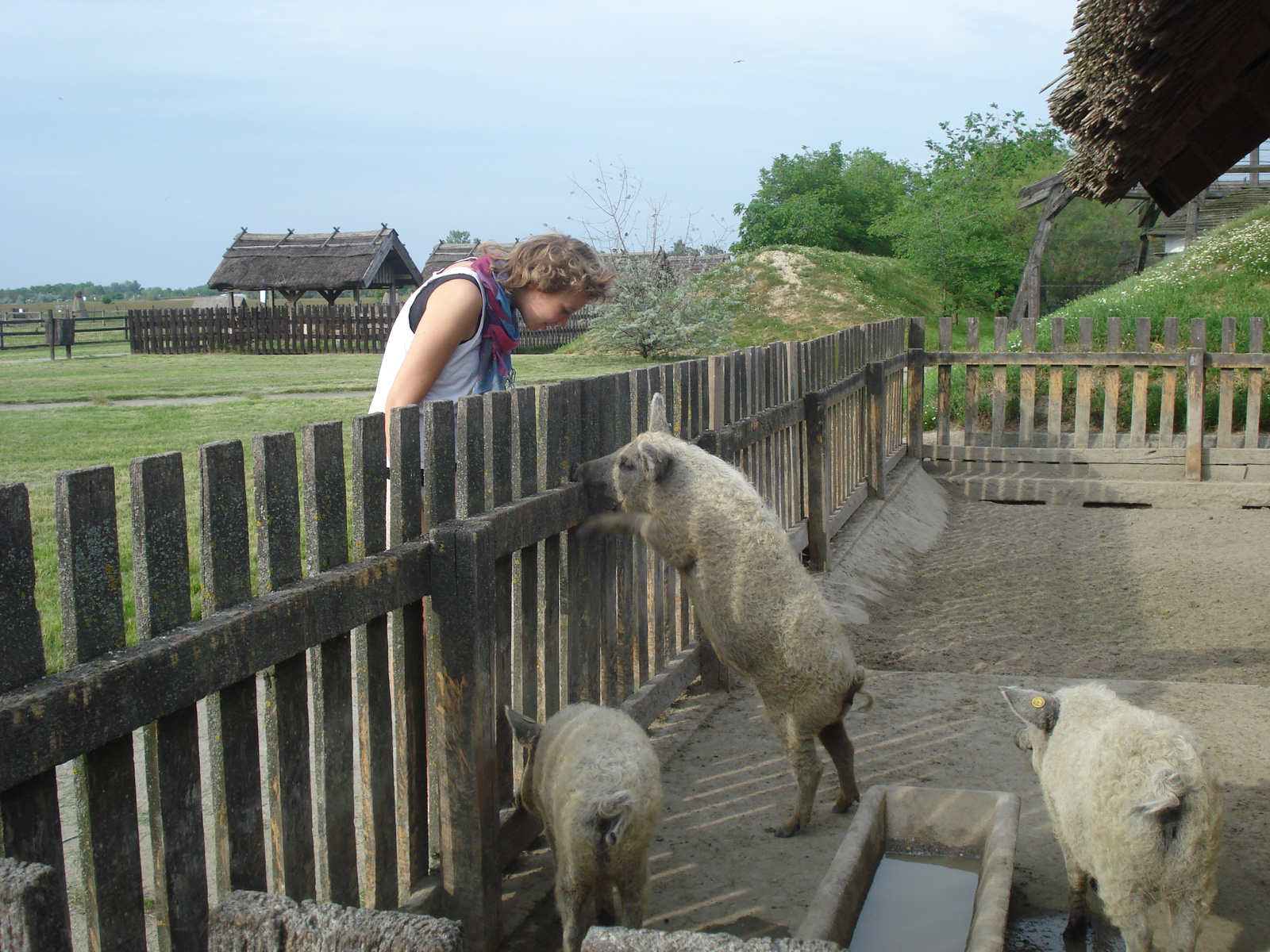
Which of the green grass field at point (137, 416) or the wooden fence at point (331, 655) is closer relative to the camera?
the wooden fence at point (331, 655)

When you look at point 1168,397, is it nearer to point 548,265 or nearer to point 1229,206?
point 548,265

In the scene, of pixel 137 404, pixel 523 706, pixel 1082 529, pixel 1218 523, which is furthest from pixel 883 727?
pixel 137 404

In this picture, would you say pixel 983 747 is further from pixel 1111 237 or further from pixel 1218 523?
pixel 1111 237

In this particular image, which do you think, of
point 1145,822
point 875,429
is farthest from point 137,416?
point 1145,822

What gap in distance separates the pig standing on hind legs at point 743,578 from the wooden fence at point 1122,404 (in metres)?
9.35

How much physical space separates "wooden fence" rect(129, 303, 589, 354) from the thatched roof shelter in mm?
4191

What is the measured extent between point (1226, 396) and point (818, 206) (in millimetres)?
35272

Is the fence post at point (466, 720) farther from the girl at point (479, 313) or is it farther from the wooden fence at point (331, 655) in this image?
the girl at point (479, 313)

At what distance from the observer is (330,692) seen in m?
2.69

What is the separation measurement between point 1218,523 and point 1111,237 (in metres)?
36.1

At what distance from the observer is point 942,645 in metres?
6.97

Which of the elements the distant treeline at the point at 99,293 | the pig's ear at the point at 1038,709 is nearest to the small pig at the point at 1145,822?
the pig's ear at the point at 1038,709

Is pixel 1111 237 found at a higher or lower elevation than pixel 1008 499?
higher

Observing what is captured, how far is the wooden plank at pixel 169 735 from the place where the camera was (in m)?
2.09
